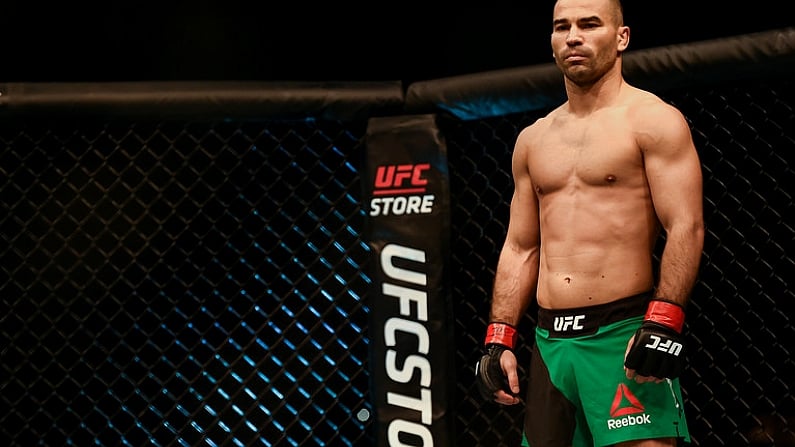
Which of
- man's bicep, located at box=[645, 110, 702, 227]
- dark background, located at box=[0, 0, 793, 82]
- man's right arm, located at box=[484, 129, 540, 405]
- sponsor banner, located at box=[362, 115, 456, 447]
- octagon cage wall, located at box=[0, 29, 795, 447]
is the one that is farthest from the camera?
dark background, located at box=[0, 0, 793, 82]

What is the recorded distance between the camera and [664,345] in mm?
1499

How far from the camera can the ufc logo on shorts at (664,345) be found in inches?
59.0

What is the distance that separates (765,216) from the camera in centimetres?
291

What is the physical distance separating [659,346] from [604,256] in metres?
0.23

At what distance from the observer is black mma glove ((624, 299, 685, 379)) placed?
4.91 ft

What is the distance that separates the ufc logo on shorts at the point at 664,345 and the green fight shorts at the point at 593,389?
11cm

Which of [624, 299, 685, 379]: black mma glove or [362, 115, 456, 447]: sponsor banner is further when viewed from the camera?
[362, 115, 456, 447]: sponsor banner

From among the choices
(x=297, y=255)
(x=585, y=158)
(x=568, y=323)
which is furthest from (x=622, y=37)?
(x=297, y=255)

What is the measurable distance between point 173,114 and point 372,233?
587 millimetres

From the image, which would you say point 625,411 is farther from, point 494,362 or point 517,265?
point 517,265

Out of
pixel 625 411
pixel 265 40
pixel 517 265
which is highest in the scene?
pixel 265 40

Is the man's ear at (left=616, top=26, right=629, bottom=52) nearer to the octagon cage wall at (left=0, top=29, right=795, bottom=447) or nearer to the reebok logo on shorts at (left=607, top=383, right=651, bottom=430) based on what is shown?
the octagon cage wall at (left=0, top=29, right=795, bottom=447)

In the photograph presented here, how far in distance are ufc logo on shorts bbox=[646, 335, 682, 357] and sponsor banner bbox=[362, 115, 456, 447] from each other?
63cm

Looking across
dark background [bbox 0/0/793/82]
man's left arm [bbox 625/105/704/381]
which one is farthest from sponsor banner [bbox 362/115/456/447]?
dark background [bbox 0/0/793/82]
